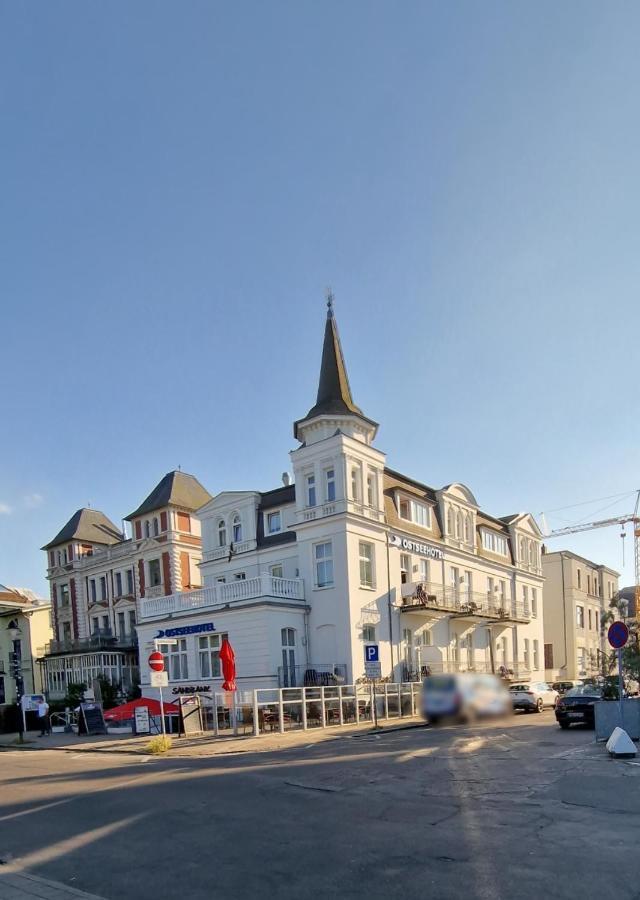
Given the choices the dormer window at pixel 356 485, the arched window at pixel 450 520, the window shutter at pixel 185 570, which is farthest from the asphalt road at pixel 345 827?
the window shutter at pixel 185 570

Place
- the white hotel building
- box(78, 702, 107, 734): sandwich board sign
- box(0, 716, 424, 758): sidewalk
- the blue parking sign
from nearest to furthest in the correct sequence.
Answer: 1. box(0, 716, 424, 758): sidewalk
2. the blue parking sign
3. box(78, 702, 107, 734): sandwich board sign
4. the white hotel building

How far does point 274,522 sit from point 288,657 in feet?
27.9

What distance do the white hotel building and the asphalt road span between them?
15.4 m

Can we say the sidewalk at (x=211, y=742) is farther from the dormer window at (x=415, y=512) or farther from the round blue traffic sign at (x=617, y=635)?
the dormer window at (x=415, y=512)

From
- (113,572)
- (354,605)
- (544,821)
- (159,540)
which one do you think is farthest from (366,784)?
(113,572)

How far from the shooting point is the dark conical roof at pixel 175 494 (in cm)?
5653

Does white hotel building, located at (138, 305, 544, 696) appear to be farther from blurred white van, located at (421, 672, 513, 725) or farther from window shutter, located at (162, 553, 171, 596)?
blurred white van, located at (421, 672, 513, 725)

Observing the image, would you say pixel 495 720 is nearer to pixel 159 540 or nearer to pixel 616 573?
pixel 616 573

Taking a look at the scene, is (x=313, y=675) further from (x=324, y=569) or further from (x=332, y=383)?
(x=332, y=383)

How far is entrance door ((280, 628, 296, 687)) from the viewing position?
33.1 m

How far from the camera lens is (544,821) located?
1024cm

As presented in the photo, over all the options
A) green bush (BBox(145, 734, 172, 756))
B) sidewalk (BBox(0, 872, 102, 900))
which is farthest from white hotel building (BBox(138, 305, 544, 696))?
sidewalk (BBox(0, 872, 102, 900))

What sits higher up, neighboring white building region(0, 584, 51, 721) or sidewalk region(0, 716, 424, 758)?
neighboring white building region(0, 584, 51, 721)

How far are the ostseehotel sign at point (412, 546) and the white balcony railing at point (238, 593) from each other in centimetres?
547
